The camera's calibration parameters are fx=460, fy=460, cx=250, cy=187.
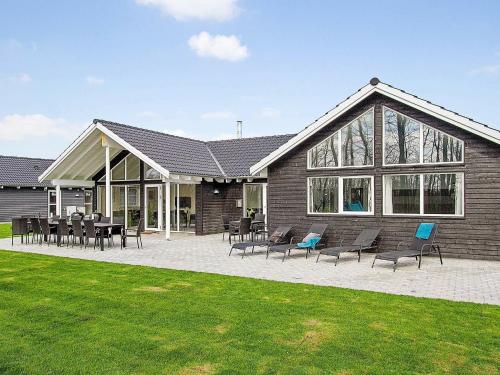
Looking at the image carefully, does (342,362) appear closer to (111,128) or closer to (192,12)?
(111,128)

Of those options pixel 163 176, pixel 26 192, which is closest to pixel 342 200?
pixel 163 176

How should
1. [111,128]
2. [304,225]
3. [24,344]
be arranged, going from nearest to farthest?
[24,344]
[304,225]
[111,128]

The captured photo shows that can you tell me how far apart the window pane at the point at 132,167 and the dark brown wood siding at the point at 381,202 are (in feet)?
27.5

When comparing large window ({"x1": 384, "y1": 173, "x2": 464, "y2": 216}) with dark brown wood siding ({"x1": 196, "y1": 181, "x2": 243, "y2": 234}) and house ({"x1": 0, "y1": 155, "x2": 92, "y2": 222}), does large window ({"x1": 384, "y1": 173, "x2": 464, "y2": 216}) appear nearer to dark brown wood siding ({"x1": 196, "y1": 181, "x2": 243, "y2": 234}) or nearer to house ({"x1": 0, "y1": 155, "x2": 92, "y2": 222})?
dark brown wood siding ({"x1": 196, "y1": 181, "x2": 243, "y2": 234})

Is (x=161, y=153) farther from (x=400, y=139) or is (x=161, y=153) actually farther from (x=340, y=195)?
(x=400, y=139)

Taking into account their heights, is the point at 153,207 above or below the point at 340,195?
below

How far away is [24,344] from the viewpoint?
5.19 m

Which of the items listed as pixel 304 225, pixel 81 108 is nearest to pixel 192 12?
pixel 81 108

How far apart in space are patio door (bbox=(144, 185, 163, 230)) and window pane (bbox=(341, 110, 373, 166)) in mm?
9668

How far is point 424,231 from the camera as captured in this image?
11.5 metres

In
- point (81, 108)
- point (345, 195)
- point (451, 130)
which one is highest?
point (81, 108)

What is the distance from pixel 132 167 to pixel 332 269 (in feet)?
44.1

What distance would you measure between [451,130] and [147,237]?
1193cm

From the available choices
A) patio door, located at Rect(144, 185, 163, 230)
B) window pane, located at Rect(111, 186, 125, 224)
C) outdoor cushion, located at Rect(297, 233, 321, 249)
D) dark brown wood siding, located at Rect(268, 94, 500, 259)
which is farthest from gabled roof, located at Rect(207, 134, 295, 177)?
outdoor cushion, located at Rect(297, 233, 321, 249)
